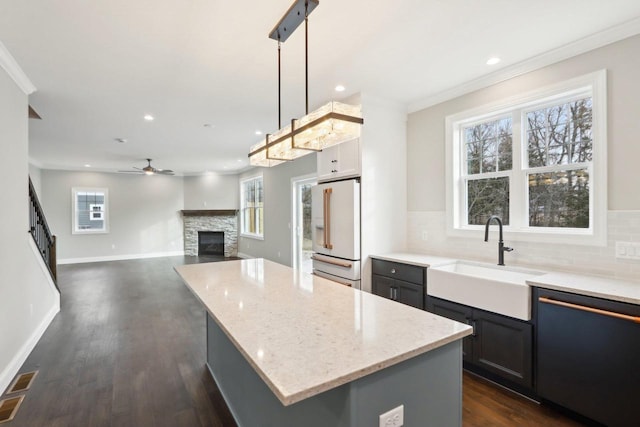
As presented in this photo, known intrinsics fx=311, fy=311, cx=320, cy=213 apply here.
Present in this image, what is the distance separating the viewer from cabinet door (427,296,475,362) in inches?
100

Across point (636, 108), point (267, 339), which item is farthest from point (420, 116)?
point (267, 339)

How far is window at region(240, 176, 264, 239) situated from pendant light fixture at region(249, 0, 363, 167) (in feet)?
20.2

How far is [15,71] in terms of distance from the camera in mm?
2750

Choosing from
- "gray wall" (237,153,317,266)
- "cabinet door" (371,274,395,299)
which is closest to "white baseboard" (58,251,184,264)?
"gray wall" (237,153,317,266)

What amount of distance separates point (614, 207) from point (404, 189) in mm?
1908

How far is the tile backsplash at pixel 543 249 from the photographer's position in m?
2.24

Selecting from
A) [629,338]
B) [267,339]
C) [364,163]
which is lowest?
[629,338]

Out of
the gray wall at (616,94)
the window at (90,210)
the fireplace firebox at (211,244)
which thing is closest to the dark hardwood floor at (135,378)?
the gray wall at (616,94)

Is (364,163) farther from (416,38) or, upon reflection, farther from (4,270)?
(4,270)

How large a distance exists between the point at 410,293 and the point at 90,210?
30.4 feet

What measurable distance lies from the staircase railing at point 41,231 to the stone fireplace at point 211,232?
4713mm

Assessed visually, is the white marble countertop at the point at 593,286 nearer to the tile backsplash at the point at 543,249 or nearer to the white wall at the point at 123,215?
the tile backsplash at the point at 543,249

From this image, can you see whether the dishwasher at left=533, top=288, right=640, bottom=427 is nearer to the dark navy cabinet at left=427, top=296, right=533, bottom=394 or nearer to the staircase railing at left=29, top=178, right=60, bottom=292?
the dark navy cabinet at left=427, top=296, right=533, bottom=394

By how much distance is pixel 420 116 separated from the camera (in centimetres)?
369
